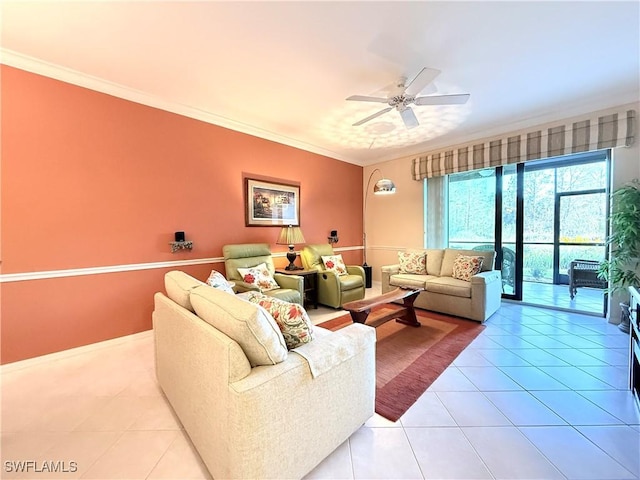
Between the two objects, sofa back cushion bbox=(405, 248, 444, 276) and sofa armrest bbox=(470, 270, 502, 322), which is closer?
sofa armrest bbox=(470, 270, 502, 322)

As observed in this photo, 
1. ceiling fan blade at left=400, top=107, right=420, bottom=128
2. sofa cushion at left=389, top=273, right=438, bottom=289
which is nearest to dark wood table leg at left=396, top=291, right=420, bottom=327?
sofa cushion at left=389, top=273, right=438, bottom=289

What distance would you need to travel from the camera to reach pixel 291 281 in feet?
11.4

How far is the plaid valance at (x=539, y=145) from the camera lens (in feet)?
10.6

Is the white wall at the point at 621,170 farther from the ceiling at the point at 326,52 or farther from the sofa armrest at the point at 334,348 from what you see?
the sofa armrest at the point at 334,348

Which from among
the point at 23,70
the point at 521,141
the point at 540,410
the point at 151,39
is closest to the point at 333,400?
the point at 540,410

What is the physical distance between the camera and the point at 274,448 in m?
1.13

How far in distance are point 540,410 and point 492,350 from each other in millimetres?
916

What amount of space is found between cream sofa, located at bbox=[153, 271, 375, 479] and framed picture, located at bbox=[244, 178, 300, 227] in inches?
96.7

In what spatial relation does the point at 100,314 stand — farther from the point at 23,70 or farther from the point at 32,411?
the point at 23,70

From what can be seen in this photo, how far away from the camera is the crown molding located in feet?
7.68

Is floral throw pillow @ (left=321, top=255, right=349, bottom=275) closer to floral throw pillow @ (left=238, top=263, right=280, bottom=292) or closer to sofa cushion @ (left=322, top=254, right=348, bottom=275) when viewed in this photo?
sofa cushion @ (left=322, top=254, right=348, bottom=275)

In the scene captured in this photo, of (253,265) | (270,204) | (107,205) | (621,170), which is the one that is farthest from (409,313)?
(107,205)

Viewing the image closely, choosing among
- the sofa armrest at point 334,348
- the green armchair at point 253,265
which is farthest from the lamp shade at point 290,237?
the sofa armrest at point 334,348

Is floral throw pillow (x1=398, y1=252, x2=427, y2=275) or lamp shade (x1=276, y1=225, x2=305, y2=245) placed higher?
lamp shade (x1=276, y1=225, x2=305, y2=245)
